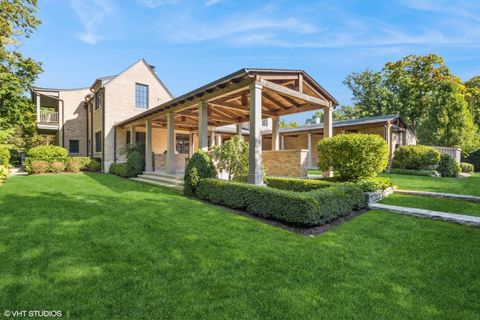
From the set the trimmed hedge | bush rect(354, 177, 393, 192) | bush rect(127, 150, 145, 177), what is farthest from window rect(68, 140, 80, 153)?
bush rect(354, 177, 393, 192)

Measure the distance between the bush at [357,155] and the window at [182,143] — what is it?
48.1ft

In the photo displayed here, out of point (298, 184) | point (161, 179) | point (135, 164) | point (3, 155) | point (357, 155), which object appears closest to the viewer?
point (298, 184)

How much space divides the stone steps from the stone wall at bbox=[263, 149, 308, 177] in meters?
3.80

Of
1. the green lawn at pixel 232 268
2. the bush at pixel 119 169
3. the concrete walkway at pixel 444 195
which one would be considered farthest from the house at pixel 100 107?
the concrete walkway at pixel 444 195

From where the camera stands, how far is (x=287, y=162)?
10.2 metres

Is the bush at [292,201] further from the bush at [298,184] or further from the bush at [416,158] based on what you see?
the bush at [416,158]

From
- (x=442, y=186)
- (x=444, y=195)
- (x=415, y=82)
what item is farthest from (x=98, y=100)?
(x=415, y=82)

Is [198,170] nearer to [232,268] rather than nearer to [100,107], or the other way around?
[232,268]

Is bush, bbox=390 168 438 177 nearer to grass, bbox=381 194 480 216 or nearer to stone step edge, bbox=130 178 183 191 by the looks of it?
grass, bbox=381 194 480 216

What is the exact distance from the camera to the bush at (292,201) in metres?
5.00

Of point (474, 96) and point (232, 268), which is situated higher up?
point (474, 96)

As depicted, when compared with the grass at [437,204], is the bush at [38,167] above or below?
above

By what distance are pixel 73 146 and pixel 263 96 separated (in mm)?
18356

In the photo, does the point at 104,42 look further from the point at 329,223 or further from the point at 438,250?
the point at 438,250
